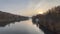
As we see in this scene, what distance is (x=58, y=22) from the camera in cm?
861

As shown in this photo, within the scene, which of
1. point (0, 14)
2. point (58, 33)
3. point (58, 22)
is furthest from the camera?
point (0, 14)

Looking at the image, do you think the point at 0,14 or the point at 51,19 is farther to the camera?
the point at 0,14

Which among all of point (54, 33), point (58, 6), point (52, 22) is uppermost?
point (58, 6)

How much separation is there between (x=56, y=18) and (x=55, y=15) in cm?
28

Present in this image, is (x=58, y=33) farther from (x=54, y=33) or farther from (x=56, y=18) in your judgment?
(x=56, y=18)

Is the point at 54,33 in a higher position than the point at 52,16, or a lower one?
lower

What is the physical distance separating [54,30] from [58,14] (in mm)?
1198

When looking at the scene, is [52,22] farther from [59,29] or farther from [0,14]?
[0,14]

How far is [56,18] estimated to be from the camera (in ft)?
29.3

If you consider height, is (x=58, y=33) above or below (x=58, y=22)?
below

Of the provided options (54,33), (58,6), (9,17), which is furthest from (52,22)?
(9,17)

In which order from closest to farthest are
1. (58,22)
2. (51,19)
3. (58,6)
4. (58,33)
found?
(58,33)
(58,22)
(51,19)
(58,6)

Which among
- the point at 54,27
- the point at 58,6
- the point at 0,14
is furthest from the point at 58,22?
the point at 0,14

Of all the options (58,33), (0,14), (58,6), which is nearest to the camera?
(58,33)
